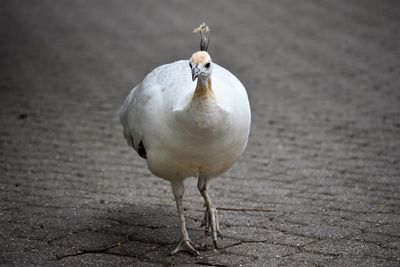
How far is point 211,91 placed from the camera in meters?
3.54

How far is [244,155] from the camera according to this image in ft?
18.4

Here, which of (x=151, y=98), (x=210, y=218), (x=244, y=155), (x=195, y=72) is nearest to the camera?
(x=195, y=72)

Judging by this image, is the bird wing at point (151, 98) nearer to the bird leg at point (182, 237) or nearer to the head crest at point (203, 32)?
the head crest at point (203, 32)

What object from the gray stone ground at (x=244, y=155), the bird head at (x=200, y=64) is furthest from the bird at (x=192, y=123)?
the gray stone ground at (x=244, y=155)

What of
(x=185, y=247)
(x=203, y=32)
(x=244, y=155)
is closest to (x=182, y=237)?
(x=185, y=247)

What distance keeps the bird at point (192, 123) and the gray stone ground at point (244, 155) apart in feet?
1.46

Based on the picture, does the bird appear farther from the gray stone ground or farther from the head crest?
the gray stone ground

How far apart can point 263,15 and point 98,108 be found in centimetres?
488

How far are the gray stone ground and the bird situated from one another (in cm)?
44

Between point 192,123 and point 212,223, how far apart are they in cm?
73

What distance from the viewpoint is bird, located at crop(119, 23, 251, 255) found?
3518 millimetres

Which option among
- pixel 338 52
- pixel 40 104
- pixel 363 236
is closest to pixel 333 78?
pixel 338 52

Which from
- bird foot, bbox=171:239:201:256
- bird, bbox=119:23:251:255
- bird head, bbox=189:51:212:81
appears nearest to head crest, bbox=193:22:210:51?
bird, bbox=119:23:251:255

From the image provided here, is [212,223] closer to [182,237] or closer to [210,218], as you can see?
[210,218]
